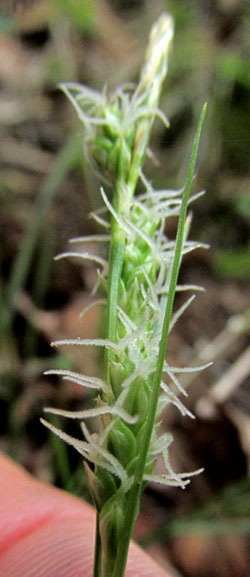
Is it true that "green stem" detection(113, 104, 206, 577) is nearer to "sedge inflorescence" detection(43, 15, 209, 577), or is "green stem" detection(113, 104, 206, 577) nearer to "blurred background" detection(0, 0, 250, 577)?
"sedge inflorescence" detection(43, 15, 209, 577)

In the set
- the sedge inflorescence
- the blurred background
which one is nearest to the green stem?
the sedge inflorescence

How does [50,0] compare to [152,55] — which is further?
[50,0]

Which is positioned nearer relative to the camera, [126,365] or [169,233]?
[126,365]

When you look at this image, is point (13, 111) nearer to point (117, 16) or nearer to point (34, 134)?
point (34, 134)

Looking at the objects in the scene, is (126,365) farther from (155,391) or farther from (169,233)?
(169,233)

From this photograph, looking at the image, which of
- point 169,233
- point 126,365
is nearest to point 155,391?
point 126,365

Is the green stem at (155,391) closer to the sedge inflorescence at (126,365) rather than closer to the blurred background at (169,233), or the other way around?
the sedge inflorescence at (126,365)

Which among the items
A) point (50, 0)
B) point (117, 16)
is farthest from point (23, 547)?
point (117, 16)

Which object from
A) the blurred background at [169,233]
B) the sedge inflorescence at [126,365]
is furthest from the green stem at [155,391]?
the blurred background at [169,233]
